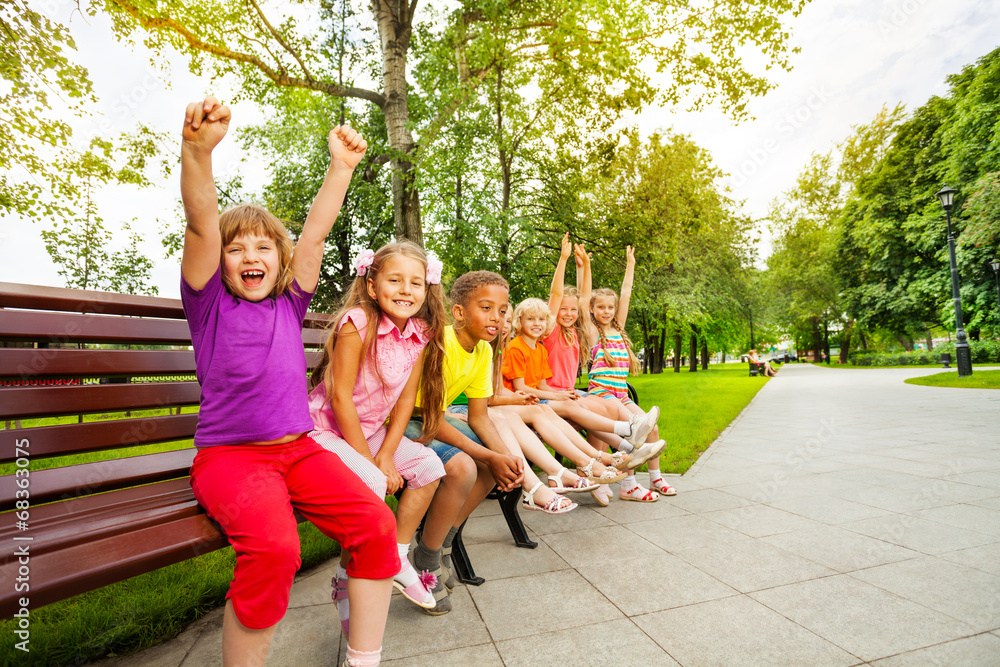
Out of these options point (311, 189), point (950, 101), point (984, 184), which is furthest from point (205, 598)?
point (950, 101)

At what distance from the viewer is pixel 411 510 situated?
2.29m

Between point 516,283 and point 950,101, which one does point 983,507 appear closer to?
point 516,283

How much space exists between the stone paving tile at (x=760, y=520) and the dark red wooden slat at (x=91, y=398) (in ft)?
10.2

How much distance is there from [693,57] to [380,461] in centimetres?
1017

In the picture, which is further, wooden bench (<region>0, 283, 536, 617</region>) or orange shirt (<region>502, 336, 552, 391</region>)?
orange shirt (<region>502, 336, 552, 391</region>)

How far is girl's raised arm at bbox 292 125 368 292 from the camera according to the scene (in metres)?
2.08

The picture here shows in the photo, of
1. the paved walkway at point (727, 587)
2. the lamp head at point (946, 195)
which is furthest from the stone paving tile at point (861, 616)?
the lamp head at point (946, 195)

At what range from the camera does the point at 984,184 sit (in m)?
16.4

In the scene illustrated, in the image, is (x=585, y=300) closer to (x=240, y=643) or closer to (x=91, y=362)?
(x=91, y=362)

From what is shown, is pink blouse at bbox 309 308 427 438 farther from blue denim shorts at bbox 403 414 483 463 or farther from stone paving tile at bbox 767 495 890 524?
stone paving tile at bbox 767 495 890 524

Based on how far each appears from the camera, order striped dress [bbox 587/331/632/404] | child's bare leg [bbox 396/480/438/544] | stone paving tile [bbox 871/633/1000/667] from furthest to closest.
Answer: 1. striped dress [bbox 587/331/632/404]
2. child's bare leg [bbox 396/480/438/544]
3. stone paving tile [bbox 871/633/1000/667]

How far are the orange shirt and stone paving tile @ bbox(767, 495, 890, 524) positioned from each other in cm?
186

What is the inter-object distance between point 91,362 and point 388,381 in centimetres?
109

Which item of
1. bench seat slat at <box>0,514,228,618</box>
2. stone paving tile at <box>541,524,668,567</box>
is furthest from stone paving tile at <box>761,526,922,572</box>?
bench seat slat at <box>0,514,228,618</box>
